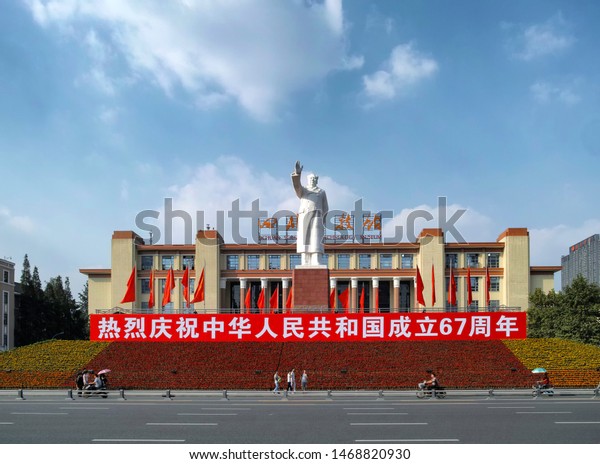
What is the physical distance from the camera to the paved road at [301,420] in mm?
11977

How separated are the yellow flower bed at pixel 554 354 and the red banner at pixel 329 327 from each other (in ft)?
3.62

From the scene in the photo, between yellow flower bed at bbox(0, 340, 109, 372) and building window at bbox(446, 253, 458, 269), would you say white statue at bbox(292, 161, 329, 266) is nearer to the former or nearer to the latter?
yellow flower bed at bbox(0, 340, 109, 372)

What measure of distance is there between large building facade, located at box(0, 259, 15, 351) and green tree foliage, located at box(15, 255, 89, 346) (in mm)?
799

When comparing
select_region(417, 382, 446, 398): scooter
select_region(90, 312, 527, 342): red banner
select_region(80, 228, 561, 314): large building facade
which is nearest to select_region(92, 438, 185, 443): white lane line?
select_region(417, 382, 446, 398): scooter

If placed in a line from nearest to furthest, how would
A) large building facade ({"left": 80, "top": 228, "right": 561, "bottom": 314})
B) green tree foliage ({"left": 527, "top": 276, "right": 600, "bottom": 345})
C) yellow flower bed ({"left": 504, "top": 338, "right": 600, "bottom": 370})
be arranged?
1. yellow flower bed ({"left": 504, "top": 338, "right": 600, "bottom": 370})
2. green tree foliage ({"left": 527, "top": 276, "right": 600, "bottom": 345})
3. large building facade ({"left": 80, "top": 228, "right": 561, "bottom": 314})

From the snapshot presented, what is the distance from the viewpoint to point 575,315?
37.0 metres

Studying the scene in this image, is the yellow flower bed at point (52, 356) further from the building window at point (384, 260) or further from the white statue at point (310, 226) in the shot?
the building window at point (384, 260)

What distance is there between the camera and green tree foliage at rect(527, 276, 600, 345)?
119 feet

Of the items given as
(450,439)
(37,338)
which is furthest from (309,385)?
(37,338)

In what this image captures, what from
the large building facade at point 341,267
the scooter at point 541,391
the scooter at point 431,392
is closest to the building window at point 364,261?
the large building facade at point 341,267

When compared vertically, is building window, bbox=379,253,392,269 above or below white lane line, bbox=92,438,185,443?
above

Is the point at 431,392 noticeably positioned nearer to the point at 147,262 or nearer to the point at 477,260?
the point at 477,260

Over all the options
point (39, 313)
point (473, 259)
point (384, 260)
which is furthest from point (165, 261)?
point (473, 259)

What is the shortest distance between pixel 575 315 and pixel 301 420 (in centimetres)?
2706
